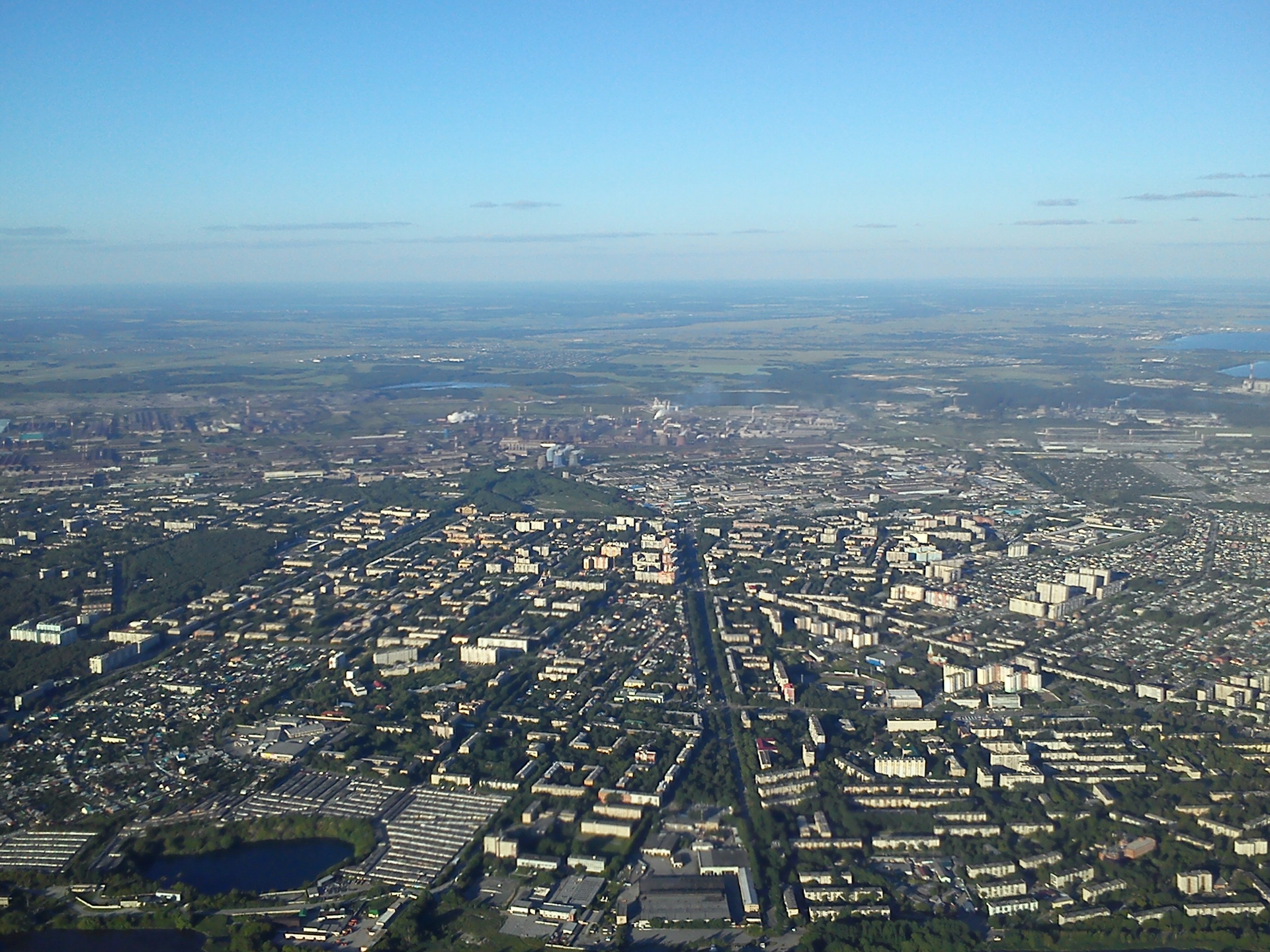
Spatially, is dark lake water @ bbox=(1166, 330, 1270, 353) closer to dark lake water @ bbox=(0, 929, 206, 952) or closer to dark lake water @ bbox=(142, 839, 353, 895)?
dark lake water @ bbox=(142, 839, 353, 895)

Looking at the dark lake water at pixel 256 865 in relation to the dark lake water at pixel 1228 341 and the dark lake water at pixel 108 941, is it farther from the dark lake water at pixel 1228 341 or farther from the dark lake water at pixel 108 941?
the dark lake water at pixel 1228 341

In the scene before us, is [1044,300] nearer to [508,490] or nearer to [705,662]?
[508,490]

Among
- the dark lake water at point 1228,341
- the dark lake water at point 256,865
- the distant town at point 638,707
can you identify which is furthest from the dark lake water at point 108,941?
the dark lake water at point 1228,341

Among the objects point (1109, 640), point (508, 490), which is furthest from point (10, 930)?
point (508, 490)

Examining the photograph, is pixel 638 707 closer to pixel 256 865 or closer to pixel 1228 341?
pixel 256 865

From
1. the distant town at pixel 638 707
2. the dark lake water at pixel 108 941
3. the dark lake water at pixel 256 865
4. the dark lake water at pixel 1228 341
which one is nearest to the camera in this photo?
the dark lake water at pixel 108 941

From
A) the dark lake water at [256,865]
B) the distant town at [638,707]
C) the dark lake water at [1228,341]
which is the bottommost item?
the dark lake water at [256,865]

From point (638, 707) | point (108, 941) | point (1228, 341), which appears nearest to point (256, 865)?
point (108, 941)
